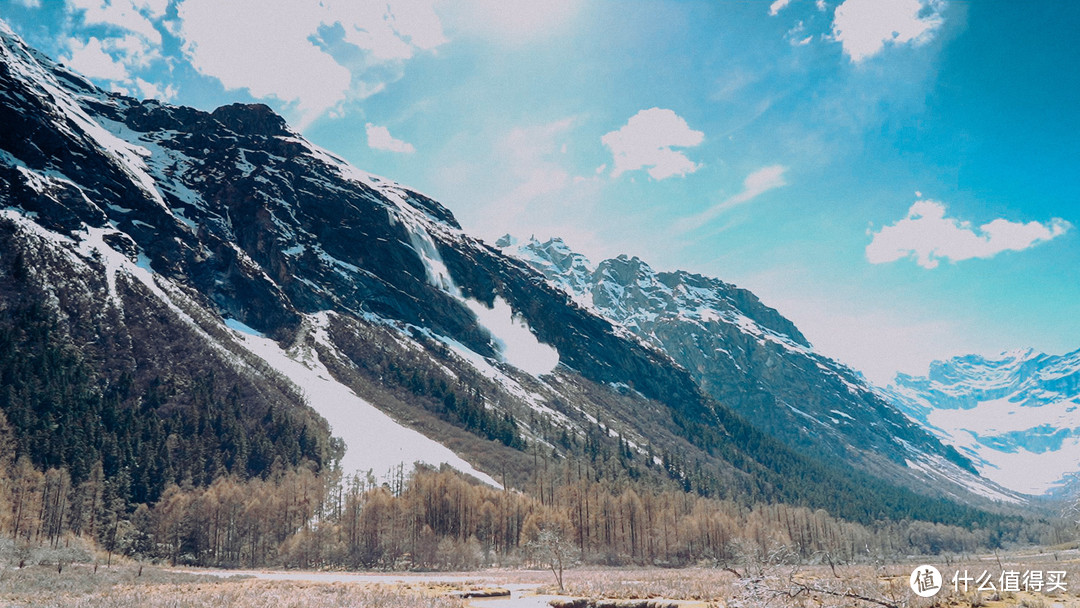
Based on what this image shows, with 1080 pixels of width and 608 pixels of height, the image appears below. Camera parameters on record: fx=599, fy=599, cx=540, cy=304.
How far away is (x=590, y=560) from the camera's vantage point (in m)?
96.8

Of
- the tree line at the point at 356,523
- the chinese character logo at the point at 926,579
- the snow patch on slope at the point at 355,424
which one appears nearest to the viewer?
the chinese character logo at the point at 926,579

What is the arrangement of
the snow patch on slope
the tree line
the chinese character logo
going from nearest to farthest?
the chinese character logo
the tree line
the snow patch on slope

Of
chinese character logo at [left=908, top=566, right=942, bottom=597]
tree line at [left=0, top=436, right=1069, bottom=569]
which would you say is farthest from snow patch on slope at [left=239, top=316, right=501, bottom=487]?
chinese character logo at [left=908, top=566, right=942, bottom=597]

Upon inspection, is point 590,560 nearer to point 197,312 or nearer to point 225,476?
point 225,476

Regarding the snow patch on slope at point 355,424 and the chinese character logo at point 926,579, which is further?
Result: the snow patch on slope at point 355,424

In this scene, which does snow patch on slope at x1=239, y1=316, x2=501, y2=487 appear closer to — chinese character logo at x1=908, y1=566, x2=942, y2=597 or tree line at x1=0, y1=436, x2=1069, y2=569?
tree line at x1=0, y1=436, x2=1069, y2=569

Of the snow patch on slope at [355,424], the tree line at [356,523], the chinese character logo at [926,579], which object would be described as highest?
the snow patch on slope at [355,424]

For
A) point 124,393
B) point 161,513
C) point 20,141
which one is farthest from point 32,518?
point 20,141

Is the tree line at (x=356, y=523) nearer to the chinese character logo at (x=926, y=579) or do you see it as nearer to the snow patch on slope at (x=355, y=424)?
the snow patch on slope at (x=355, y=424)

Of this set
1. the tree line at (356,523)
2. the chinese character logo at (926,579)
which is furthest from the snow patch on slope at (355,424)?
the chinese character logo at (926,579)

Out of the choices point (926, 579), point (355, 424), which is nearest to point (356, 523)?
point (355, 424)

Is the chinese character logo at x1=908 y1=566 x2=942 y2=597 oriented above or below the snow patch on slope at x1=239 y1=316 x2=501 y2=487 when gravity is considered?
below

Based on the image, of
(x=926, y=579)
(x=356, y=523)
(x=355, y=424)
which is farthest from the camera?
(x=355, y=424)

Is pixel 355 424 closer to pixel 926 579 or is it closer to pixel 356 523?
pixel 356 523
